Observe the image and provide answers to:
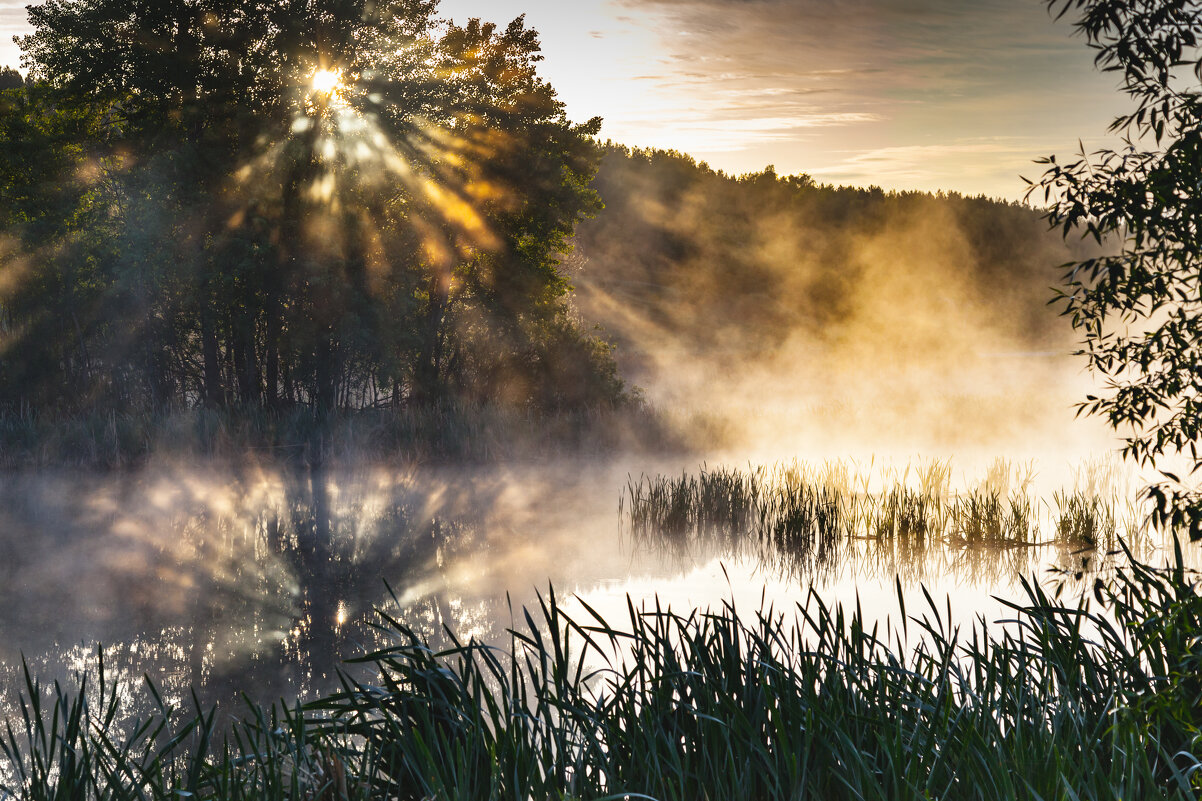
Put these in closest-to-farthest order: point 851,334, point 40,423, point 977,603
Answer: point 977,603 → point 40,423 → point 851,334

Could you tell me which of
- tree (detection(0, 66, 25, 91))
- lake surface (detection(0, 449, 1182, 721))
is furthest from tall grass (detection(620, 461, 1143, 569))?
tree (detection(0, 66, 25, 91))

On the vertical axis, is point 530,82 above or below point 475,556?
above

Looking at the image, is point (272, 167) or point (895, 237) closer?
point (272, 167)

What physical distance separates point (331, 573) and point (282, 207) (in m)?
10.7

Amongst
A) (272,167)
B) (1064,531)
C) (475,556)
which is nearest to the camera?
(1064,531)

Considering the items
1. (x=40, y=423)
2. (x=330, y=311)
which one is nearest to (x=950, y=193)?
(x=330, y=311)

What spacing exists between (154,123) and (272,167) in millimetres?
2275

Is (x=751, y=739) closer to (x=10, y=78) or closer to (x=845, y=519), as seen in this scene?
(x=845, y=519)

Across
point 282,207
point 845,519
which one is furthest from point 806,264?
point 845,519

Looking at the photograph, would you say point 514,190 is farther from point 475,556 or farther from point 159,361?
point 475,556

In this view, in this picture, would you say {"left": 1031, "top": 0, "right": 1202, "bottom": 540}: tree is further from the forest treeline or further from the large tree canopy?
the forest treeline

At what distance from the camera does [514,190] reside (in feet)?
58.7

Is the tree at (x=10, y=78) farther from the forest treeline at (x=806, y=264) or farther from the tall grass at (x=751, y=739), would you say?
the tall grass at (x=751, y=739)

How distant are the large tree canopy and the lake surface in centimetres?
609
